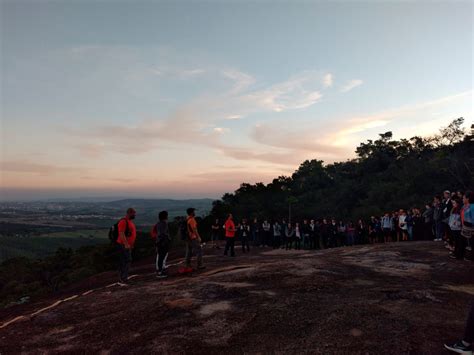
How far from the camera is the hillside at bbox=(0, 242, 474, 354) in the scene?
4.75m

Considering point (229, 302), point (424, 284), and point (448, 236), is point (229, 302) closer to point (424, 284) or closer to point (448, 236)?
point (424, 284)

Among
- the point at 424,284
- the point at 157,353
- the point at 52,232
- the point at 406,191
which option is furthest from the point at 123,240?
the point at 52,232

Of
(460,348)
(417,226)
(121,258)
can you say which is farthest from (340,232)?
(460,348)

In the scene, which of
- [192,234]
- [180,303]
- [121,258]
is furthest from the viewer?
[192,234]

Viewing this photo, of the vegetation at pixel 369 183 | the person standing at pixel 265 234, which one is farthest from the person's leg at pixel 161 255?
the vegetation at pixel 369 183

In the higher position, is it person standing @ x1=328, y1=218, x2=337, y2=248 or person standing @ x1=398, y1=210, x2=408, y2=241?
person standing @ x1=398, y1=210, x2=408, y2=241

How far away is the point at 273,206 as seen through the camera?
55281 mm

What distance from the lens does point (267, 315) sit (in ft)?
18.9

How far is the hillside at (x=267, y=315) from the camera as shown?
15.6 ft

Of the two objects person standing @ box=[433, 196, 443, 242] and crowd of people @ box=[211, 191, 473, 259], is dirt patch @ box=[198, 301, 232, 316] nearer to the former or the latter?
crowd of people @ box=[211, 191, 473, 259]

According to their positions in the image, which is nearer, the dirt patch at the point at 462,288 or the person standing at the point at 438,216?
the dirt patch at the point at 462,288

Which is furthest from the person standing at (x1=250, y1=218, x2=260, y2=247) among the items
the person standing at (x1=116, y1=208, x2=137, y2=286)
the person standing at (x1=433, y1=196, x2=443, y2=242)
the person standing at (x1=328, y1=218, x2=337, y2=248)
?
the person standing at (x1=116, y1=208, x2=137, y2=286)

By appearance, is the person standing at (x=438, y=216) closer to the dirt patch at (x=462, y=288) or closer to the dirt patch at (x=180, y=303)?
the dirt patch at (x=462, y=288)

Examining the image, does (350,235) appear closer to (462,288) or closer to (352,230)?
(352,230)
